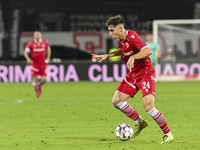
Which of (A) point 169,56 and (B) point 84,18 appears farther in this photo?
(B) point 84,18

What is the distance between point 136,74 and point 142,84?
0.64ft

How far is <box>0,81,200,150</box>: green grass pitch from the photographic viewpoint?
6074 mm

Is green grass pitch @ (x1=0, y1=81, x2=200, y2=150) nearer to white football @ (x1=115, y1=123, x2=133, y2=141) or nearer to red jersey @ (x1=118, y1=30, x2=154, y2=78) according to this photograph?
white football @ (x1=115, y1=123, x2=133, y2=141)

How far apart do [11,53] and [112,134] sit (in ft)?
54.8

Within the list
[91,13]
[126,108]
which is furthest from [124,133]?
[91,13]

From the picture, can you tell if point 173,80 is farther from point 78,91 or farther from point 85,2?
point 85,2

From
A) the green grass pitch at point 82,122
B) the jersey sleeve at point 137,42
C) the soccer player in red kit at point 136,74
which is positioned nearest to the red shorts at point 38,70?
the green grass pitch at point 82,122

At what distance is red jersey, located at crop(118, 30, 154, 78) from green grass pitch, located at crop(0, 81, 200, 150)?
38.0 inches

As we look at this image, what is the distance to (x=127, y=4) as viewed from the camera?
2797 centimetres

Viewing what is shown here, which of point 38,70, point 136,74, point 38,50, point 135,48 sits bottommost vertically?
point 38,70

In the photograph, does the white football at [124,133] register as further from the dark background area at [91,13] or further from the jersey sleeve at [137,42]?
the dark background area at [91,13]

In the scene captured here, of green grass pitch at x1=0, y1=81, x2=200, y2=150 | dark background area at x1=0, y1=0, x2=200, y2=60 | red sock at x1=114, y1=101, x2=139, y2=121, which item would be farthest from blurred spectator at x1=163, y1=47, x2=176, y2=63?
red sock at x1=114, y1=101, x2=139, y2=121

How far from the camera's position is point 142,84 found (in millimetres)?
6215

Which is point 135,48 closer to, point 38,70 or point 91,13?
point 38,70
